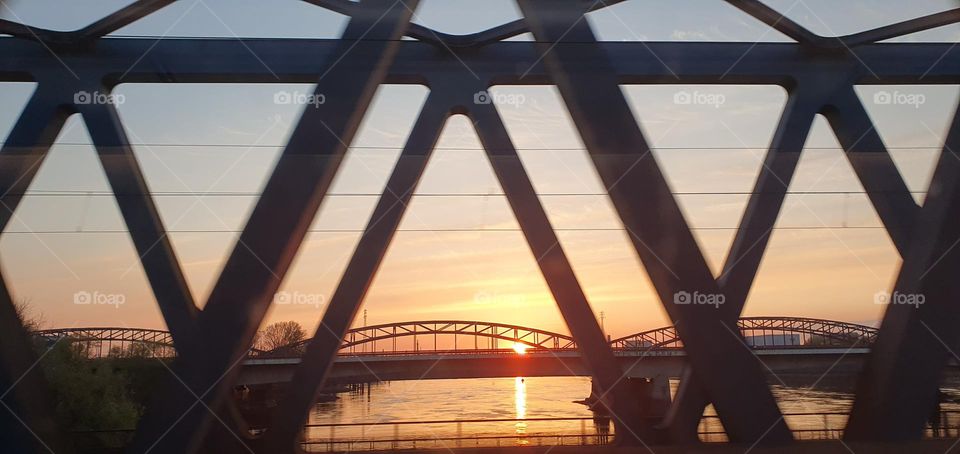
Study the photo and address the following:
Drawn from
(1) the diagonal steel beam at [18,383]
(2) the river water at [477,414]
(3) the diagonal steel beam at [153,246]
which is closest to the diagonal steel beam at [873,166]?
(2) the river water at [477,414]

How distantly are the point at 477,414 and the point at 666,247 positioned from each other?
224 centimetres

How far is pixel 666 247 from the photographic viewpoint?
4.35 meters

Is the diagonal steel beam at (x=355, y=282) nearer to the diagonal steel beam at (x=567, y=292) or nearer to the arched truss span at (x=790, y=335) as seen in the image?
the diagonal steel beam at (x=567, y=292)

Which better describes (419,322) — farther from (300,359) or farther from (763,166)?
(763,166)

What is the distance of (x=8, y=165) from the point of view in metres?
4.58

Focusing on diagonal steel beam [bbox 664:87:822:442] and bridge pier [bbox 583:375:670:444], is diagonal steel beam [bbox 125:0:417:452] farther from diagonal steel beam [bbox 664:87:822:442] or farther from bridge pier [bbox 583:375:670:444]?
diagonal steel beam [bbox 664:87:822:442]

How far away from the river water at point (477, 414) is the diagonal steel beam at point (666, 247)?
0.50 metres

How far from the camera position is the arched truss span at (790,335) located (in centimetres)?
557

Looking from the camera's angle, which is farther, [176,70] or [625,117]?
[176,70]

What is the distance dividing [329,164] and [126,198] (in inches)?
62.6

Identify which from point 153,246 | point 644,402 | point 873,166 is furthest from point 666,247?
point 153,246

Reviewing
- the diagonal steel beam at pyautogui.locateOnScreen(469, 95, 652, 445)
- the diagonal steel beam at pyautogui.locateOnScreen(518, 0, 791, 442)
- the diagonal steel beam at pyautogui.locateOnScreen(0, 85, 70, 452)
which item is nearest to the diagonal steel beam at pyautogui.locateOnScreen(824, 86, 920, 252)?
the diagonal steel beam at pyautogui.locateOnScreen(518, 0, 791, 442)

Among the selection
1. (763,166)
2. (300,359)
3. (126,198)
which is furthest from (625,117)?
(126,198)

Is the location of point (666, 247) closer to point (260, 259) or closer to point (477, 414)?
point (477, 414)
